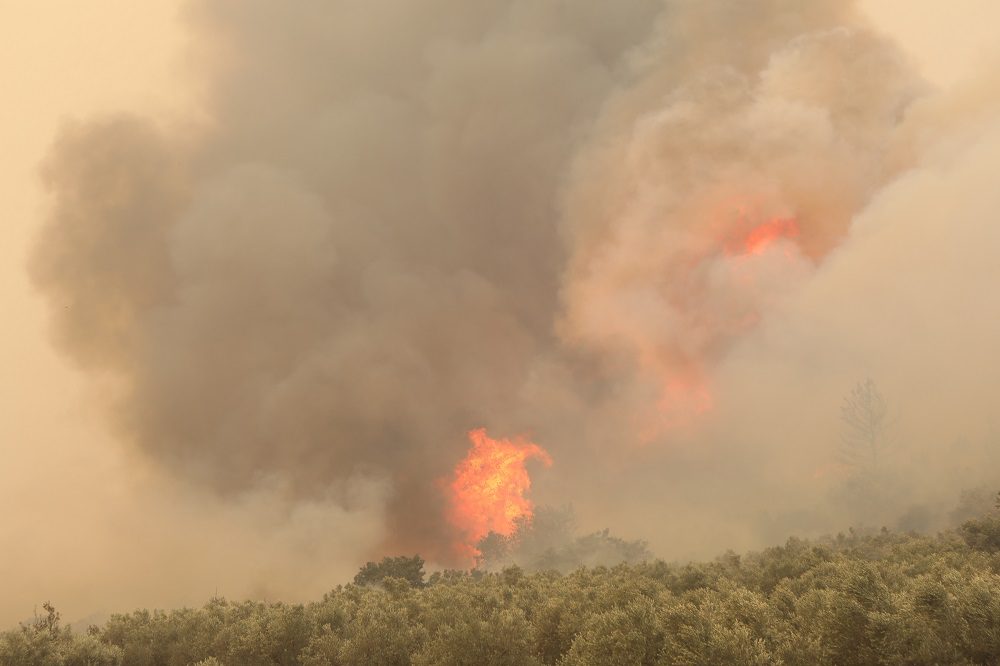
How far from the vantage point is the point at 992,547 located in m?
68.2

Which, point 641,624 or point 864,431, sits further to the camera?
point 864,431

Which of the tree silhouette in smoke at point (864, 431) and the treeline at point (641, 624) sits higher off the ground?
the tree silhouette in smoke at point (864, 431)

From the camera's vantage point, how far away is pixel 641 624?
1603 inches

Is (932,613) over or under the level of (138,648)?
under

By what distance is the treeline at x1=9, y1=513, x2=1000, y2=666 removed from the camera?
34.2 meters

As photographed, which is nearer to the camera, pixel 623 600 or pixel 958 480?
pixel 623 600

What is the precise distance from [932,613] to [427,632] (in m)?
32.6

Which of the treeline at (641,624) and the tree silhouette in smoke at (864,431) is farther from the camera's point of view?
the tree silhouette in smoke at (864,431)

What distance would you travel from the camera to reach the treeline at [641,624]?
112 feet

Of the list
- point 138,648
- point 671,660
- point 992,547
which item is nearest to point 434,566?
point 138,648

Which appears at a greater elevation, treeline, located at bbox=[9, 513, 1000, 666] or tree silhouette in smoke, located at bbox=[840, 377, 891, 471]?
tree silhouette in smoke, located at bbox=[840, 377, 891, 471]

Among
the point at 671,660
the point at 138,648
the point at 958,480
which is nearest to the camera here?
the point at 671,660

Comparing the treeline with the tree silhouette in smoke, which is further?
the tree silhouette in smoke

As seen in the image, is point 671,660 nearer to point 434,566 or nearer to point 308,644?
point 308,644
